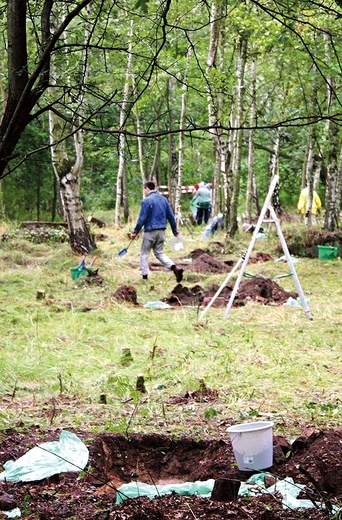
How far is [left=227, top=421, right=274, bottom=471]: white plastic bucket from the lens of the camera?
4.20 m

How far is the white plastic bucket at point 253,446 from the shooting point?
420 cm

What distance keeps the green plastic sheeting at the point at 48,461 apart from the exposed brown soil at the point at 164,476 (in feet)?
0.18

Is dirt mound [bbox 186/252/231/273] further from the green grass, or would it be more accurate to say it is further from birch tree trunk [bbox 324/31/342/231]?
birch tree trunk [bbox 324/31/342/231]

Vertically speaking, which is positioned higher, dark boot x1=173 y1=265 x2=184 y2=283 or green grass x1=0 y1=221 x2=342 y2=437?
dark boot x1=173 y1=265 x2=184 y2=283

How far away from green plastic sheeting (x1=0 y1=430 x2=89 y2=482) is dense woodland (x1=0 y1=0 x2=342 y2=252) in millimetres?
1595

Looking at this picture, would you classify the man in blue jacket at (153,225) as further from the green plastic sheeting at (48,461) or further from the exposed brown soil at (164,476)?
the green plastic sheeting at (48,461)

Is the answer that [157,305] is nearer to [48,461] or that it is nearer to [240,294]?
[240,294]

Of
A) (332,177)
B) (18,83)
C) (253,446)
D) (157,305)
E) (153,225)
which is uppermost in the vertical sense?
(18,83)

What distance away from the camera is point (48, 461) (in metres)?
4.35

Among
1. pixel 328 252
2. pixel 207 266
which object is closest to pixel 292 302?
pixel 207 266

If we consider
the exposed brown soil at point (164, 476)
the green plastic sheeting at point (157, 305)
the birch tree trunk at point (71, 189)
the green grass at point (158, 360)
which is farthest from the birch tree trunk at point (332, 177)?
the exposed brown soil at point (164, 476)

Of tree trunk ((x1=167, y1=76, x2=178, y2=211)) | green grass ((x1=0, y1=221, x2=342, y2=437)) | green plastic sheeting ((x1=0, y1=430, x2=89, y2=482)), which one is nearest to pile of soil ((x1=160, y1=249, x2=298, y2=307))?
green grass ((x1=0, y1=221, x2=342, y2=437))

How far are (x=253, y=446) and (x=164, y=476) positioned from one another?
0.78m

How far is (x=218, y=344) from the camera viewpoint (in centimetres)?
832
